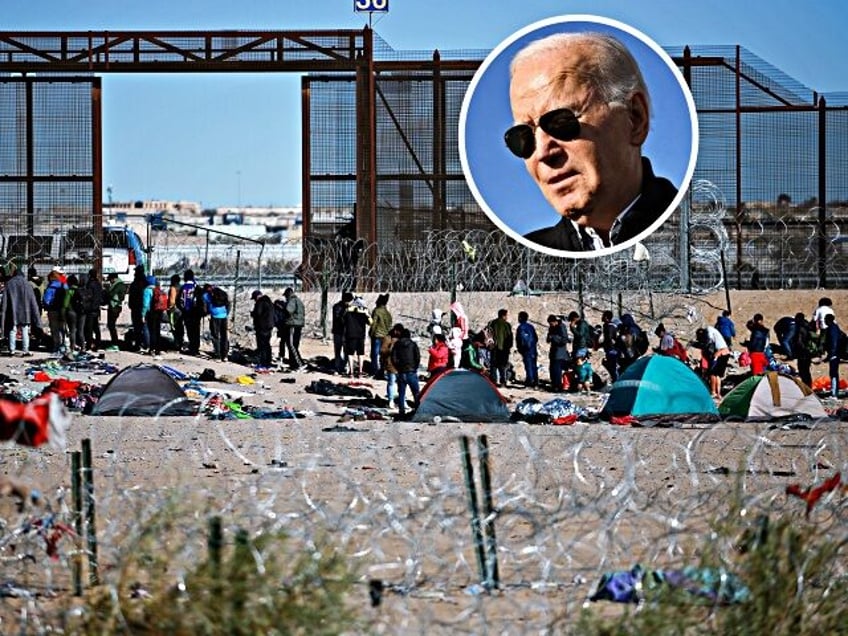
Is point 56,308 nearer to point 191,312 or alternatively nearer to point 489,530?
point 191,312

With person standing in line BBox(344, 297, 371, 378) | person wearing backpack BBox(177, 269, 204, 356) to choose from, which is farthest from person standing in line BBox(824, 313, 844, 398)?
person wearing backpack BBox(177, 269, 204, 356)

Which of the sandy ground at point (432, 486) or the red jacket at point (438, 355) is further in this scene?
the red jacket at point (438, 355)

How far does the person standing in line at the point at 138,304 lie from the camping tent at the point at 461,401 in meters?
7.81

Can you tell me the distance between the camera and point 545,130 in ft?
77.5

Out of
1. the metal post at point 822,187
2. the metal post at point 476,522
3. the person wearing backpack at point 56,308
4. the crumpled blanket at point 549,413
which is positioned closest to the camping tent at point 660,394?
the crumpled blanket at point 549,413

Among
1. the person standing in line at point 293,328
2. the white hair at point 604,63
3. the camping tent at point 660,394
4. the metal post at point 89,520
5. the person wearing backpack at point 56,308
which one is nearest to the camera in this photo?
the metal post at point 89,520

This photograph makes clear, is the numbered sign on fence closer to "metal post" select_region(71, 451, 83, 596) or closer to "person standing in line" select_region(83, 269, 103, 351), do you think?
"person standing in line" select_region(83, 269, 103, 351)

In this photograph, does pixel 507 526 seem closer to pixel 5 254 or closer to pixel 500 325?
pixel 500 325

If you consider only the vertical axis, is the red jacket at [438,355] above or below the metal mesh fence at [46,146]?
below

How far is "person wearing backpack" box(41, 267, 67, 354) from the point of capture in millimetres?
24875

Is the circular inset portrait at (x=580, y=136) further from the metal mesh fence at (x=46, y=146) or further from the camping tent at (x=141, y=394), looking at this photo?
the metal mesh fence at (x=46, y=146)

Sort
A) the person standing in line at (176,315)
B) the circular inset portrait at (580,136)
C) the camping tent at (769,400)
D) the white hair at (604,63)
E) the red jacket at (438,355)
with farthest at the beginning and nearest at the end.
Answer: the person standing in line at (176,315) < the white hair at (604,63) < the circular inset portrait at (580,136) < the red jacket at (438,355) < the camping tent at (769,400)

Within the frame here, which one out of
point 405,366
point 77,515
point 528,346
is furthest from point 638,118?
point 77,515

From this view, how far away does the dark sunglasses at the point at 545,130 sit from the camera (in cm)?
2308
